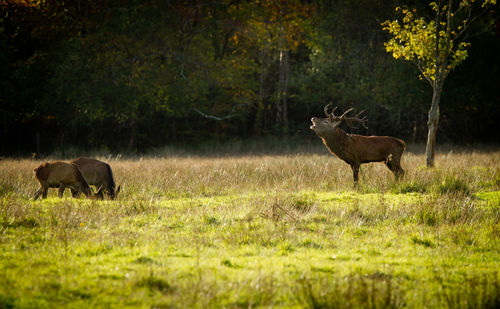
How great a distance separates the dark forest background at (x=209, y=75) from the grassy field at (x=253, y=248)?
467 inches

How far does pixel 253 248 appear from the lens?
19.5 feet

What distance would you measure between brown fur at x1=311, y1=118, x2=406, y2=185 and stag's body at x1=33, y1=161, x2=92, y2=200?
18.2ft

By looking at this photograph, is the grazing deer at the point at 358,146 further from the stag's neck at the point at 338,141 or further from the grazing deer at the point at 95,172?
the grazing deer at the point at 95,172

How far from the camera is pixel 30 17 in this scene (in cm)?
2036

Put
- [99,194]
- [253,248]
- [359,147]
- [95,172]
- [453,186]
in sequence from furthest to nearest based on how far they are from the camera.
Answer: [359,147], [453,186], [95,172], [99,194], [253,248]

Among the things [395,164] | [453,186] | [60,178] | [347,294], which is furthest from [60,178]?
[453,186]

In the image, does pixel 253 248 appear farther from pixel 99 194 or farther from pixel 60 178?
pixel 60 178

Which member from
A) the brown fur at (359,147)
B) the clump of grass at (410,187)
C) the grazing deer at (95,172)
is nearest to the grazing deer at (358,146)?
the brown fur at (359,147)

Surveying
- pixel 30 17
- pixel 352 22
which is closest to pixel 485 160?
pixel 352 22

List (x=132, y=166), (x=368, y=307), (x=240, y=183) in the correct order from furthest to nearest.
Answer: (x=132, y=166) < (x=240, y=183) < (x=368, y=307)

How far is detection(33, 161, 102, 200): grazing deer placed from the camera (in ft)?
30.1

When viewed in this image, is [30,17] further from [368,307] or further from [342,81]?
[368,307]

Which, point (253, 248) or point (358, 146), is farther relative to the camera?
point (358, 146)

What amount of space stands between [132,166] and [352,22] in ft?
56.9
